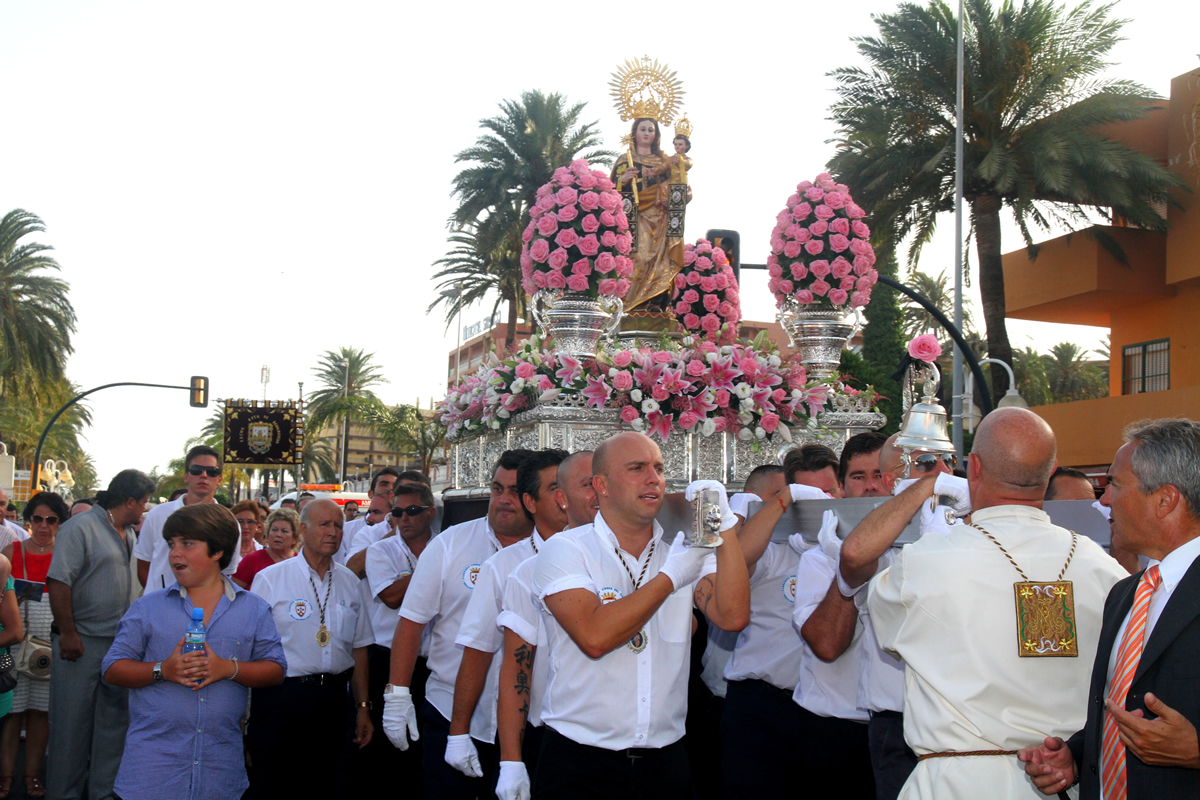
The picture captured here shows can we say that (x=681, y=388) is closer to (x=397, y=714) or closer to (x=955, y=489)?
(x=397, y=714)

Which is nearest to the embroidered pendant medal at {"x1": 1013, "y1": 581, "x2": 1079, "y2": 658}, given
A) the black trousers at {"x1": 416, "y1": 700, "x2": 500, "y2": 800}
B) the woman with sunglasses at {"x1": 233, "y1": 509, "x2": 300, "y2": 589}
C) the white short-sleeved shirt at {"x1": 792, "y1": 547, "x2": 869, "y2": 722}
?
the white short-sleeved shirt at {"x1": 792, "y1": 547, "x2": 869, "y2": 722}

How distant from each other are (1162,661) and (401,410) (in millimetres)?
43347

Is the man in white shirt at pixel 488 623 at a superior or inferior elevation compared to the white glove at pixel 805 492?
inferior

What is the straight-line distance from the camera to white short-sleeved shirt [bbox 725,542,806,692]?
16.5 feet

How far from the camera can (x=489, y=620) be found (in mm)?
4594

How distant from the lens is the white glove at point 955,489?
381 cm

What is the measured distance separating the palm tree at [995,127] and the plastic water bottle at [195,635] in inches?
752

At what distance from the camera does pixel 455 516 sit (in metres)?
8.09

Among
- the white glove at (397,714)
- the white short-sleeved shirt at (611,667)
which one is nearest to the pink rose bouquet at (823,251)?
the white glove at (397,714)

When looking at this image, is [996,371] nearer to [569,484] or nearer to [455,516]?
[455,516]

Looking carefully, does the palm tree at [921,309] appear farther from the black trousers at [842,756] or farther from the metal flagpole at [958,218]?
the black trousers at [842,756]

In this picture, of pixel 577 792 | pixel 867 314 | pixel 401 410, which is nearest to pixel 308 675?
pixel 577 792

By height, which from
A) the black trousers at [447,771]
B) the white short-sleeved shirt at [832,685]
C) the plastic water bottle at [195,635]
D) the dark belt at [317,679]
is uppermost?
the plastic water bottle at [195,635]

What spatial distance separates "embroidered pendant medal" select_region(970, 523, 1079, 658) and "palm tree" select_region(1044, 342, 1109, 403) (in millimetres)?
40620
